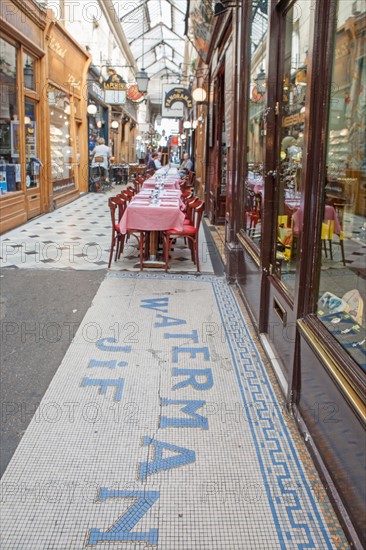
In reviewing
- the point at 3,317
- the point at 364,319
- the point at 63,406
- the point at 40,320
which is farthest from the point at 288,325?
the point at 3,317

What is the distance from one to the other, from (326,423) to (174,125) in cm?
5681

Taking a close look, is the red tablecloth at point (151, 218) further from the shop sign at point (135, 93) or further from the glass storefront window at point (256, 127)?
the shop sign at point (135, 93)

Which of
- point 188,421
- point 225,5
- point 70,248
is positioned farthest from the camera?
point 70,248

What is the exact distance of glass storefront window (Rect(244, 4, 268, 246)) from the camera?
4.27m

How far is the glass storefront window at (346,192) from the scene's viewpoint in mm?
2316

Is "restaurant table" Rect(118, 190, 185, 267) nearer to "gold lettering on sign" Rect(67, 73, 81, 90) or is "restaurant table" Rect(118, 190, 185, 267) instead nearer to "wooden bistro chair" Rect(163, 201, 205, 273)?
"wooden bistro chair" Rect(163, 201, 205, 273)

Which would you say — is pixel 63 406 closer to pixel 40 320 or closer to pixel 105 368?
pixel 105 368

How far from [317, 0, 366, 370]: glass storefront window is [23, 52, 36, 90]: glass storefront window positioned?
27.0 ft

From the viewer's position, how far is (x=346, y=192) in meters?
2.54

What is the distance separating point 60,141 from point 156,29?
18.3 m

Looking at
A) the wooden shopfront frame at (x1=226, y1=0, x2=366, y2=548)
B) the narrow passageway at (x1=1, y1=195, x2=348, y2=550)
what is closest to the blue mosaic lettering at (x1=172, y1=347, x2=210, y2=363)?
the narrow passageway at (x1=1, y1=195, x2=348, y2=550)

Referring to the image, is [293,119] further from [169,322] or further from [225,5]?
[225,5]

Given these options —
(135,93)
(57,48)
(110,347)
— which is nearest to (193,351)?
(110,347)

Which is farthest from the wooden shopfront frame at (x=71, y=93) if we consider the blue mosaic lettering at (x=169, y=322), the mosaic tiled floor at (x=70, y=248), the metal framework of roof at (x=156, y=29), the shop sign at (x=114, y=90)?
the blue mosaic lettering at (x=169, y=322)
